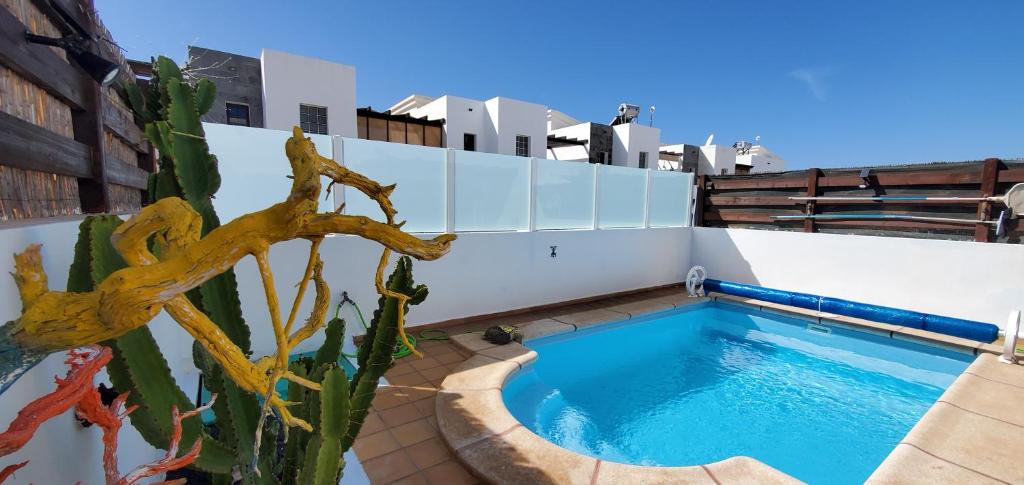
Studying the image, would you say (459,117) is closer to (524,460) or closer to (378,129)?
(378,129)

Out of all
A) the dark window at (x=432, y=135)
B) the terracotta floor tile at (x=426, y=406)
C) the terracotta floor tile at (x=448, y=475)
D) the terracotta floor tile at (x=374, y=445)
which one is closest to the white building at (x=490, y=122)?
the dark window at (x=432, y=135)

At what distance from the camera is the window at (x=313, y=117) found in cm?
1227

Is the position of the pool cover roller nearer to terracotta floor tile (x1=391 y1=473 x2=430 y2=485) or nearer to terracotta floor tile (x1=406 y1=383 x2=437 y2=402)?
terracotta floor tile (x1=406 y1=383 x2=437 y2=402)

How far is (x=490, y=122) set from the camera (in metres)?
16.2

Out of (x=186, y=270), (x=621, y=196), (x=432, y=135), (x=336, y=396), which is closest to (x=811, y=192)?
(x=621, y=196)

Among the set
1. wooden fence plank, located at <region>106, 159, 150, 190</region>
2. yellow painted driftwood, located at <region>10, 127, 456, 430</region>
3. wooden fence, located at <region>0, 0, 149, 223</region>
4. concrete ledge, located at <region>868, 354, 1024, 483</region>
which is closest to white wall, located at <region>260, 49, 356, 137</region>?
wooden fence plank, located at <region>106, 159, 150, 190</region>

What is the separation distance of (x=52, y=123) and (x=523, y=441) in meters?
3.35

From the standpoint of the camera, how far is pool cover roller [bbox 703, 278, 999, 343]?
5668 mm

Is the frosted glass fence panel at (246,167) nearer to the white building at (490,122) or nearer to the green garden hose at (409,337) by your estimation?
the green garden hose at (409,337)

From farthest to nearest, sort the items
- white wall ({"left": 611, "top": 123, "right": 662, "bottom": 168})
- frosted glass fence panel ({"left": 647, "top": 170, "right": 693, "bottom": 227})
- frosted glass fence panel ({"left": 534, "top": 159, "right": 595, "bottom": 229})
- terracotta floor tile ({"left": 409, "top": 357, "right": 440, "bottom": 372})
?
white wall ({"left": 611, "top": 123, "right": 662, "bottom": 168}) → frosted glass fence panel ({"left": 647, "top": 170, "right": 693, "bottom": 227}) → frosted glass fence panel ({"left": 534, "top": 159, "right": 595, "bottom": 229}) → terracotta floor tile ({"left": 409, "top": 357, "right": 440, "bottom": 372})

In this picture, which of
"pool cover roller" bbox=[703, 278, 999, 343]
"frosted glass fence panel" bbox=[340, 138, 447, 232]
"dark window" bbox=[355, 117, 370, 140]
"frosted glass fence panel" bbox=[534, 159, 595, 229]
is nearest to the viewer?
"frosted glass fence panel" bbox=[340, 138, 447, 232]

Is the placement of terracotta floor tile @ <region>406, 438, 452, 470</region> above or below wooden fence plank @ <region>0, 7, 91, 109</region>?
below

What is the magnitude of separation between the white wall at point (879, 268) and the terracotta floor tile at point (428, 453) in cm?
773

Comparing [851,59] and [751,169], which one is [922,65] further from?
[751,169]
